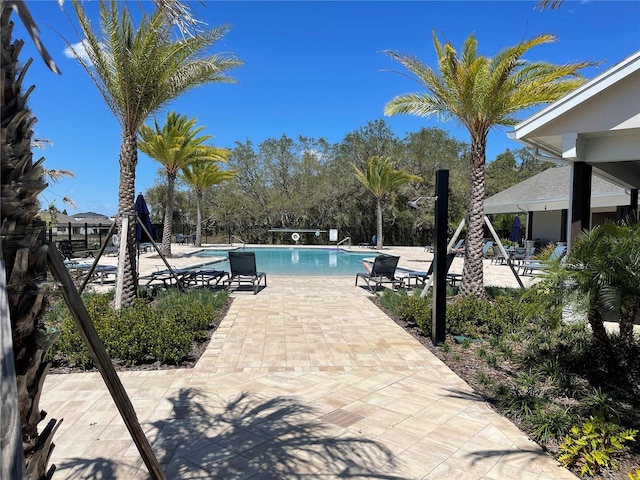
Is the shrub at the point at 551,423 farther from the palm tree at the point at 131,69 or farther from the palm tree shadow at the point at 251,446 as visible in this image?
the palm tree at the point at 131,69

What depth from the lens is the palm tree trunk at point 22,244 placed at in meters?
1.34

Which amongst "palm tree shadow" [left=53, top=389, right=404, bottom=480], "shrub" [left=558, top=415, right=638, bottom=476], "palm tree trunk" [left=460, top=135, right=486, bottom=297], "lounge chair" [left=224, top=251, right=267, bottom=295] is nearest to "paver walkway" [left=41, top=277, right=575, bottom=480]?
"palm tree shadow" [left=53, top=389, right=404, bottom=480]

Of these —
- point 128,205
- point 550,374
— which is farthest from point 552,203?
point 128,205

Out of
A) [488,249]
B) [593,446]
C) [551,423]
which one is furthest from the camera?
[488,249]

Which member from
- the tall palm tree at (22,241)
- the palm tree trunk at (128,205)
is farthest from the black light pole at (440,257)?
the palm tree trunk at (128,205)

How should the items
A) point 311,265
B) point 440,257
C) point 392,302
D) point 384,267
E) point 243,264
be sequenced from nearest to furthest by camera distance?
point 440,257 < point 392,302 < point 243,264 < point 384,267 < point 311,265

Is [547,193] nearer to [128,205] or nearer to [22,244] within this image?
[128,205]

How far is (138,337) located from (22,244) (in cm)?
426

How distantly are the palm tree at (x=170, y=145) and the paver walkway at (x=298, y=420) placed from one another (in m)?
15.8

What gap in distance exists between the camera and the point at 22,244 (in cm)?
136

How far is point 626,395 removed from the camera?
406 cm

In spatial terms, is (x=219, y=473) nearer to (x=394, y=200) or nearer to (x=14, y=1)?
(x=14, y=1)

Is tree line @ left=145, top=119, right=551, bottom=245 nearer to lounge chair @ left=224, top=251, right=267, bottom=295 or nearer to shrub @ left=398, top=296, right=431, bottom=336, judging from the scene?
lounge chair @ left=224, top=251, right=267, bottom=295

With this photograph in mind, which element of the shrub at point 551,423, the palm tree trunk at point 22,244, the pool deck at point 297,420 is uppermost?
the palm tree trunk at point 22,244
